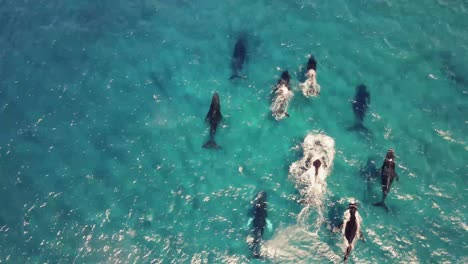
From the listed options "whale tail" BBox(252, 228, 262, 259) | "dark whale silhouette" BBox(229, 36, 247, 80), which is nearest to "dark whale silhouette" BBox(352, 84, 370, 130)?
"dark whale silhouette" BBox(229, 36, 247, 80)

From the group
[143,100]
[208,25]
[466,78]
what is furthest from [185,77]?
[466,78]

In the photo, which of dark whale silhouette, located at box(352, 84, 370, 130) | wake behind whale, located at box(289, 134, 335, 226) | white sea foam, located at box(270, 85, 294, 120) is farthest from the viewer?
white sea foam, located at box(270, 85, 294, 120)

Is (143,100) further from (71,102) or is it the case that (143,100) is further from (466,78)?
(466,78)

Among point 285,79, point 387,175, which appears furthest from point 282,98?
point 387,175

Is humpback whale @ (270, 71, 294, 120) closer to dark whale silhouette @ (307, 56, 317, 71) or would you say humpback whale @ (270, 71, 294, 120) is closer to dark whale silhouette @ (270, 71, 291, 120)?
dark whale silhouette @ (270, 71, 291, 120)

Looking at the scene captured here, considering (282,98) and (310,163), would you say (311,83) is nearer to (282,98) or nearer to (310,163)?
(282,98)

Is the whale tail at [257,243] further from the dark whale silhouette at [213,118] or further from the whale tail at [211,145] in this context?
the dark whale silhouette at [213,118]
